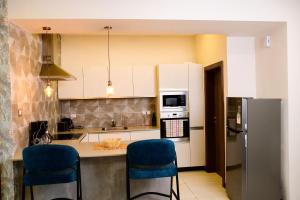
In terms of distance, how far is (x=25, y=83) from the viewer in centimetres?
332

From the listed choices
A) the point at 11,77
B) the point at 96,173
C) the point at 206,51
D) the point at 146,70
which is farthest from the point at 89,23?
the point at 206,51

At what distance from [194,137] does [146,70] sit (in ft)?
5.15

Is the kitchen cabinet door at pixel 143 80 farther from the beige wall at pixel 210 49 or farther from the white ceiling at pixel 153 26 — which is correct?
the white ceiling at pixel 153 26

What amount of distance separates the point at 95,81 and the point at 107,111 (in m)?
0.71

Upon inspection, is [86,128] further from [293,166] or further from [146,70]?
[293,166]

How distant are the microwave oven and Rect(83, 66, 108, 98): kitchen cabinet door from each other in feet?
3.68

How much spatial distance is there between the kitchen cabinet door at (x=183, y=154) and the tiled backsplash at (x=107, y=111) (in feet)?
2.88

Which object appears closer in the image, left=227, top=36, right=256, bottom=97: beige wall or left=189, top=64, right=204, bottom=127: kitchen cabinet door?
left=227, top=36, right=256, bottom=97: beige wall

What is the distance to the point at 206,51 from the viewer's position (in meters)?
4.93

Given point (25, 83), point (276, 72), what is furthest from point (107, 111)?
point (276, 72)

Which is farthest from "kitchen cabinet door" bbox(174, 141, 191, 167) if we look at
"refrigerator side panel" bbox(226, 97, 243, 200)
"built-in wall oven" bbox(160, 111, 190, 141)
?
"refrigerator side panel" bbox(226, 97, 243, 200)

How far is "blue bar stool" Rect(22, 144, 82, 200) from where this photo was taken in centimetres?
253

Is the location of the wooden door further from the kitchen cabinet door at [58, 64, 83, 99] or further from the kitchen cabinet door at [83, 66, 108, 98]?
the kitchen cabinet door at [58, 64, 83, 99]

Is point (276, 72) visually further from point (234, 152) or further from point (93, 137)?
point (93, 137)
